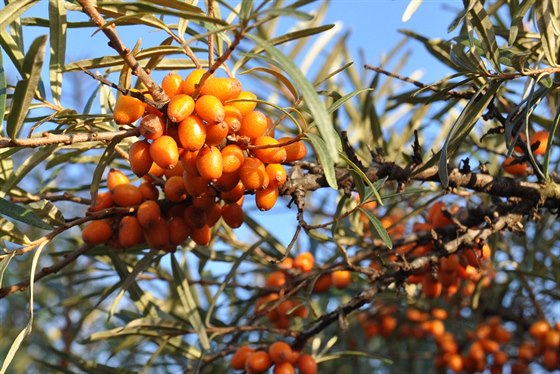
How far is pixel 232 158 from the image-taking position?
893 millimetres

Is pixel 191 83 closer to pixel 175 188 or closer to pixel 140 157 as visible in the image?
pixel 140 157

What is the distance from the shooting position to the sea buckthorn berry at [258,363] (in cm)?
128

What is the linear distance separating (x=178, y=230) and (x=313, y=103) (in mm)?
531

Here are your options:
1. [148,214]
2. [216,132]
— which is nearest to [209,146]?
[216,132]

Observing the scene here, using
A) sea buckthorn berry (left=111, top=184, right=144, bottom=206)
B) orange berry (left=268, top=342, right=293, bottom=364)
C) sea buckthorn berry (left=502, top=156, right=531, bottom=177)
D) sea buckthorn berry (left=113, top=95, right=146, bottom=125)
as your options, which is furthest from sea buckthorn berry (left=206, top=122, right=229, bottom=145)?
sea buckthorn berry (left=502, top=156, right=531, bottom=177)

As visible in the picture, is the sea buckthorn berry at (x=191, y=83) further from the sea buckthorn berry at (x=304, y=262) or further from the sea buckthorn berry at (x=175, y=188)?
the sea buckthorn berry at (x=304, y=262)

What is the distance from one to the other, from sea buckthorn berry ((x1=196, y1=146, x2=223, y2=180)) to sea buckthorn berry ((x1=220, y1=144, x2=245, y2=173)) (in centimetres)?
3

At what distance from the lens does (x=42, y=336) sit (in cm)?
255

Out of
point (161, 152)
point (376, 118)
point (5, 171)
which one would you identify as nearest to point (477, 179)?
point (376, 118)

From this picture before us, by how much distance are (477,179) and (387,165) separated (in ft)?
0.54

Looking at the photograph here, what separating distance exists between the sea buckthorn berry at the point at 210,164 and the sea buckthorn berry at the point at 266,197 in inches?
4.2

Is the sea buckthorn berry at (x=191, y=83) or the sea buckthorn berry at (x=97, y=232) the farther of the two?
the sea buckthorn berry at (x=97, y=232)

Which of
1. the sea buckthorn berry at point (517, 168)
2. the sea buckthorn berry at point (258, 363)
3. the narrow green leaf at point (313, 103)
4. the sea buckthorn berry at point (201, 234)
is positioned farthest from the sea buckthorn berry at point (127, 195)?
the sea buckthorn berry at point (517, 168)

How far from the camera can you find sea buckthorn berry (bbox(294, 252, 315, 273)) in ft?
5.53
